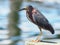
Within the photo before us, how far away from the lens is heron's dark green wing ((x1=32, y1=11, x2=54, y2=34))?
98.6 inches

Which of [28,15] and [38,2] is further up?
[38,2]

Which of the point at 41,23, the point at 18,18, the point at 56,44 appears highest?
the point at 18,18

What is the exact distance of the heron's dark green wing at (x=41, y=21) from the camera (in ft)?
8.21

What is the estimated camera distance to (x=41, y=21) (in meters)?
2.55

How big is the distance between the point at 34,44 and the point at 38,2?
1082mm

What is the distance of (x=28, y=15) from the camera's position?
8.27ft

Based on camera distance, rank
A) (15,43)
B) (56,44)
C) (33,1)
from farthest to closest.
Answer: (15,43)
(33,1)
(56,44)

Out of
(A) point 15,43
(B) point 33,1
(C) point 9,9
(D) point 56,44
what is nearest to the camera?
(D) point 56,44

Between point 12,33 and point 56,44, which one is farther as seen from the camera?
point 12,33

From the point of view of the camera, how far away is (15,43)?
396 centimetres

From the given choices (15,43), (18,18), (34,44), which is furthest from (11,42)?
(34,44)

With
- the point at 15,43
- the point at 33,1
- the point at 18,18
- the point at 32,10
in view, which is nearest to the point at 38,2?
the point at 33,1

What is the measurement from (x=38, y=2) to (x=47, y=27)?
3.45 ft

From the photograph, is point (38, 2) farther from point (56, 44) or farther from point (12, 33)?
point (56, 44)
